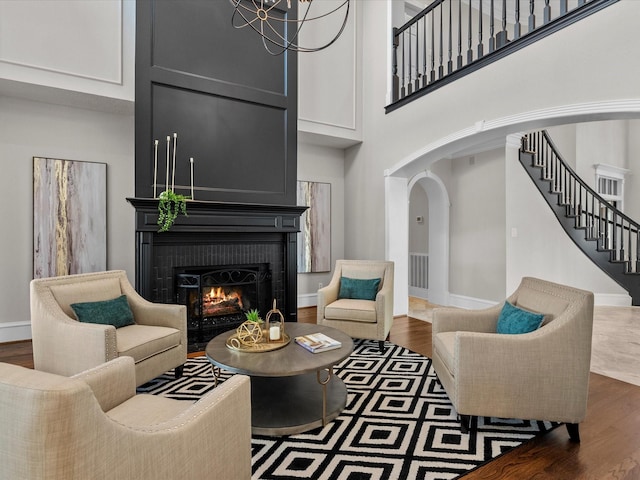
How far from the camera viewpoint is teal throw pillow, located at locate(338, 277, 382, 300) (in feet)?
13.2

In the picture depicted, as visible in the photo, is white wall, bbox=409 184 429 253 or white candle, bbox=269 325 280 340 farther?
white wall, bbox=409 184 429 253

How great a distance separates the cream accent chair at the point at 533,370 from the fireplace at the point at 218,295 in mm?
2697

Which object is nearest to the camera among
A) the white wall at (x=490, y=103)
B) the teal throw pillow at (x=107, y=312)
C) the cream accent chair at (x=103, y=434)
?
the cream accent chair at (x=103, y=434)

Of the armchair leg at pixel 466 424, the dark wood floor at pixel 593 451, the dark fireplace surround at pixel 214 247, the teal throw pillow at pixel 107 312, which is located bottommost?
the dark wood floor at pixel 593 451

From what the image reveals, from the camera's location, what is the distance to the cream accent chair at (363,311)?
3.63 meters

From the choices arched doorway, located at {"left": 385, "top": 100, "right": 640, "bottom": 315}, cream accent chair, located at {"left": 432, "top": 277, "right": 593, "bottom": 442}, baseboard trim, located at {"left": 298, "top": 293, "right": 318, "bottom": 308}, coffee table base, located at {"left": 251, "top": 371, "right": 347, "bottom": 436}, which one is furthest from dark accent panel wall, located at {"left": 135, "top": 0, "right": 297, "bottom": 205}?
cream accent chair, located at {"left": 432, "top": 277, "right": 593, "bottom": 442}

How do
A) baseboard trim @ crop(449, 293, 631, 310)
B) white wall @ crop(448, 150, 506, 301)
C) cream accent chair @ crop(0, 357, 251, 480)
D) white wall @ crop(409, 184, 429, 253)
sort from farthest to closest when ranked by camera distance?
white wall @ crop(409, 184, 429, 253), baseboard trim @ crop(449, 293, 631, 310), white wall @ crop(448, 150, 506, 301), cream accent chair @ crop(0, 357, 251, 480)

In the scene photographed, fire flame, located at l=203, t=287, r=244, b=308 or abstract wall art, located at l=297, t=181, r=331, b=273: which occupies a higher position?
abstract wall art, located at l=297, t=181, r=331, b=273

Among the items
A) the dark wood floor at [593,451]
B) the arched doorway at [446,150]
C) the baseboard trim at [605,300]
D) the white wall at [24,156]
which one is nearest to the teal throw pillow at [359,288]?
the arched doorway at [446,150]

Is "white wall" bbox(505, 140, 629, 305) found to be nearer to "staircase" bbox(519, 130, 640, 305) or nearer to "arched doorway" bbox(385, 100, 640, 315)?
"staircase" bbox(519, 130, 640, 305)

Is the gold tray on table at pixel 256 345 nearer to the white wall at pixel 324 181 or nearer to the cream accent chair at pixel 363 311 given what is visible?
the cream accent chair at pixel 363 311

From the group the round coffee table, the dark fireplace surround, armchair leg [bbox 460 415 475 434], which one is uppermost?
the dark fireplace surround

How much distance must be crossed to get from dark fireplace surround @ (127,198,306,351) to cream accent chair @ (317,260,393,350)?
80 cm

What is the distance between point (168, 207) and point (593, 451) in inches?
146
